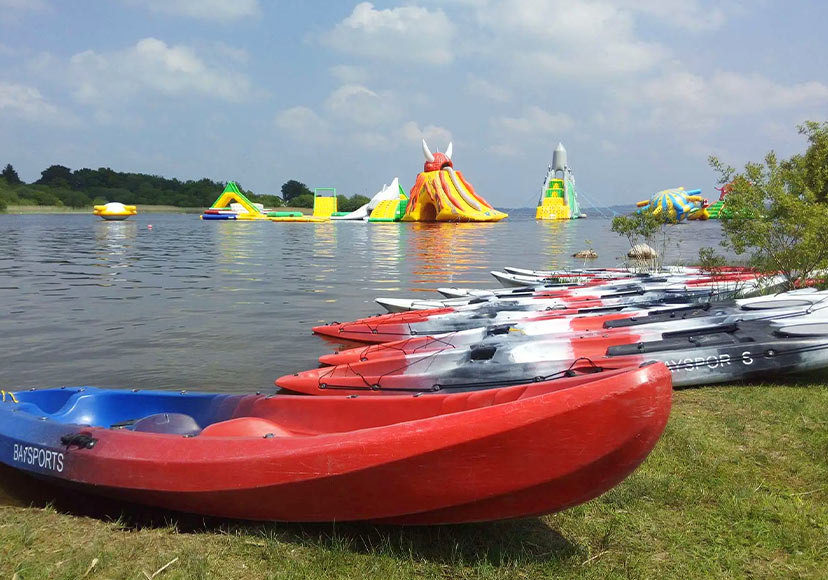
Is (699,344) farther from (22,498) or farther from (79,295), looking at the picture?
(79,295)

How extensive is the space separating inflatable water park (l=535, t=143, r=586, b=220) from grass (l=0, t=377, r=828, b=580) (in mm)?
73583

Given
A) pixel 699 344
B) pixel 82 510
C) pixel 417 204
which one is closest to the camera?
pixel 82 510

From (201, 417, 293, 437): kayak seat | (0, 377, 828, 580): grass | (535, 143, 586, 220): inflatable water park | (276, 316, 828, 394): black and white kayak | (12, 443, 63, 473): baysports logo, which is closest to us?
(0, 377, 828, 580): grass

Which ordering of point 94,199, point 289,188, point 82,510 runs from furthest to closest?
point 289,188 < point 94,199 < point 82,510

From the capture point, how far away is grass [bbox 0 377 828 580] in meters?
3.17

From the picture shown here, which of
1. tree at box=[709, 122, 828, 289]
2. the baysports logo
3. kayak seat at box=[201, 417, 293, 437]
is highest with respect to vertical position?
tree at box=[709, 122, 828, 289]

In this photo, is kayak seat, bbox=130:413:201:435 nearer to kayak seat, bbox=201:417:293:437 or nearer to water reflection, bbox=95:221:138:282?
kayak seat, bbox=201:417:293:437

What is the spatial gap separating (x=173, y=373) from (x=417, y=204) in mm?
53987

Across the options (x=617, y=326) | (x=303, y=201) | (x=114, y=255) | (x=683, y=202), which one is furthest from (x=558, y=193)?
(x=617, y=326)

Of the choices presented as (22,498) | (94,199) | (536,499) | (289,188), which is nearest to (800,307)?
(536,499)

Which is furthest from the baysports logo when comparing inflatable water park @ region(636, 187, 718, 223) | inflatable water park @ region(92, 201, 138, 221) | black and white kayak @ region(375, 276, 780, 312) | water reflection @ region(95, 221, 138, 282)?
inflatable water park @ region(92, 201, 138, 221)

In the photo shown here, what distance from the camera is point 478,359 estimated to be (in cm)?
666

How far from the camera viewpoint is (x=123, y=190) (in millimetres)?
107250

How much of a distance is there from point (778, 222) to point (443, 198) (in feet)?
166
